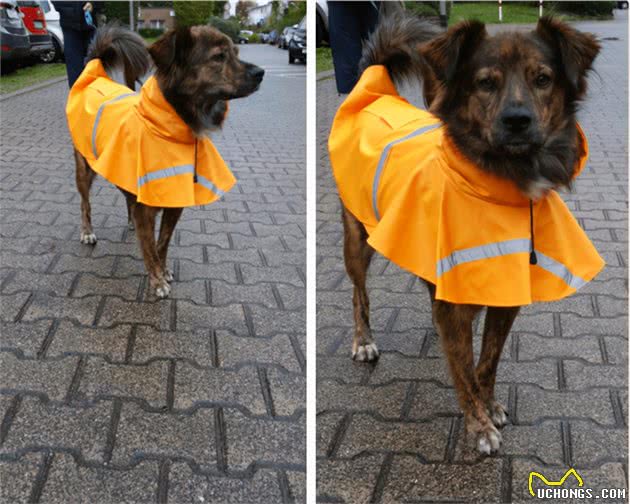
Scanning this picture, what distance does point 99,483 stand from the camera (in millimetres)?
2324

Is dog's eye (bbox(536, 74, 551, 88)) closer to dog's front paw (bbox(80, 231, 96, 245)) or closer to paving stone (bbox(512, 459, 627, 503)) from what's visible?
paving stone (bbox(512, 459, 627, 503))

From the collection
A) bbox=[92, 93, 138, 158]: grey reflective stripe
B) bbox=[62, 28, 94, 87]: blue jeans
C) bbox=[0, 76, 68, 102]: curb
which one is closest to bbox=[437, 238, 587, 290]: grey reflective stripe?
bbox=[92, 93, 138, 158]: grey reflective stripe

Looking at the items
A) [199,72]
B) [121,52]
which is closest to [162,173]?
[199,72]

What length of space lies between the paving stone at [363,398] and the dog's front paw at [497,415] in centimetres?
37

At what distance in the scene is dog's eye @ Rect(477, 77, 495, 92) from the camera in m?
2.31

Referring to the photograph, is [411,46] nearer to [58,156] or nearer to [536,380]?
[536,380]

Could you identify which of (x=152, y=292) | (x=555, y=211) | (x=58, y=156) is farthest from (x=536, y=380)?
(x=58, y=156)

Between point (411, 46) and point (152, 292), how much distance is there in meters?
1.96

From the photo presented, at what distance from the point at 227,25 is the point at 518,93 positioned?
2248 millimetres

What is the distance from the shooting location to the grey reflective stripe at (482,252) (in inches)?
91.9

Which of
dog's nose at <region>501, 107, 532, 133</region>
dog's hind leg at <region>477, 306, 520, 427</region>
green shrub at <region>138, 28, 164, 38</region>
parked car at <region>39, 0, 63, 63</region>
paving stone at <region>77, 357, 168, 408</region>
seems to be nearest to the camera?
dog's nose at <region>501, 107, 532, 133</region>

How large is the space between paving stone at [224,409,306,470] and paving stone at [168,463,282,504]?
8 cm

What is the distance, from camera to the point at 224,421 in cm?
270

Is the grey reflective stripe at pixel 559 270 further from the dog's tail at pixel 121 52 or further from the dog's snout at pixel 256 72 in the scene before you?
the dog's tail at pixel 121 52
